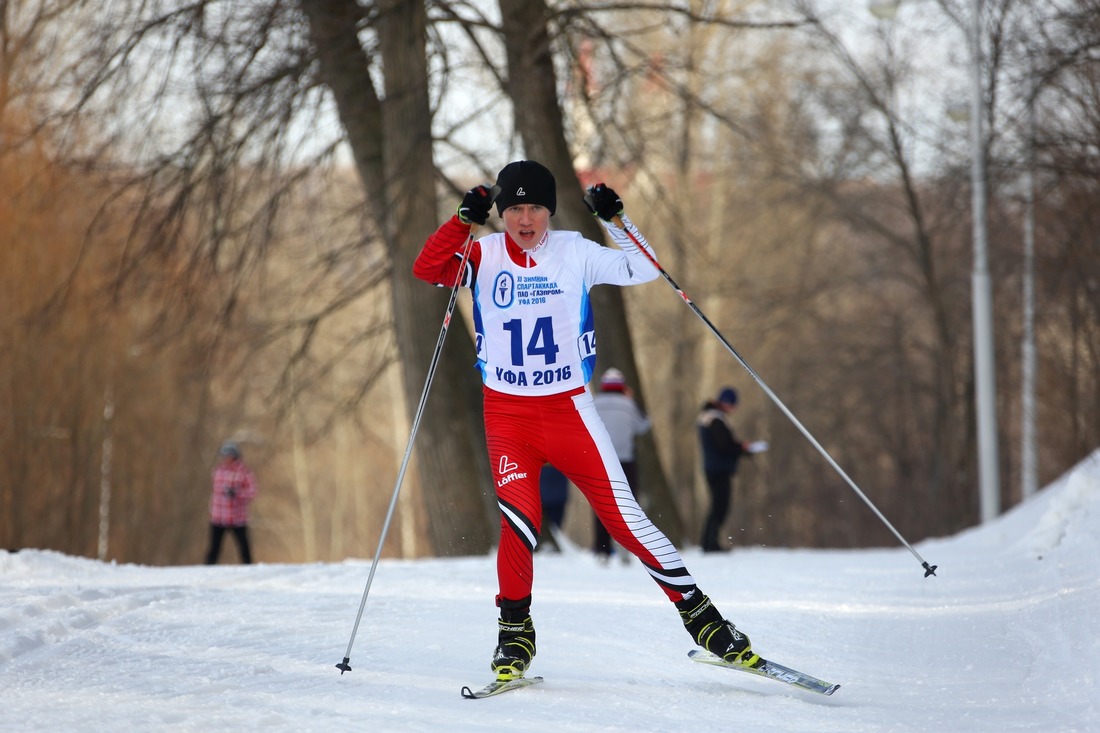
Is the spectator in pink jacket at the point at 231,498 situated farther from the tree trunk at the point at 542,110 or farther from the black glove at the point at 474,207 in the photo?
the black glove at the point at 474,207

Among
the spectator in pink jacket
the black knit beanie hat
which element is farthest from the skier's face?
the spectator in pink jacket

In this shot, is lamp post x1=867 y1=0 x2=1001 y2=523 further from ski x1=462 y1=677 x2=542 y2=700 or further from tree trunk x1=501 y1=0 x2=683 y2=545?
ski x1=462 y1=677 x2=542 y2=700

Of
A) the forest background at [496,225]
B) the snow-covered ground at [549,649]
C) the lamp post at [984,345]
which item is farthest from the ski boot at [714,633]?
the lamp post at [984,345]

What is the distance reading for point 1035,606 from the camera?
7129 millimetres

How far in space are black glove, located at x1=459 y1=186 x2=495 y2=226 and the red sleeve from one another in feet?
0.16

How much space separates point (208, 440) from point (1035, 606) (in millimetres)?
20997

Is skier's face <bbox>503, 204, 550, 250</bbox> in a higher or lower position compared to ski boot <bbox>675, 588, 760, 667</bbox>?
higher

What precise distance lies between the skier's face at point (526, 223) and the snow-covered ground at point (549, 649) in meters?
1.85

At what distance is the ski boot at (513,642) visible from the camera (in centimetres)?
520

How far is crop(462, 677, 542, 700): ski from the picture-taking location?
5.00m

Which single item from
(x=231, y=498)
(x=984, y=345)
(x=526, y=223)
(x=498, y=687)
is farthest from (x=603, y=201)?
(x=984, y=345)

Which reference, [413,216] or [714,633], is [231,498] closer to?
[413,216]

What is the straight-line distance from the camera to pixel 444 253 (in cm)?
550

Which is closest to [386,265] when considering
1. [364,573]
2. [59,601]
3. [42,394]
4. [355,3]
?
[355,3]
